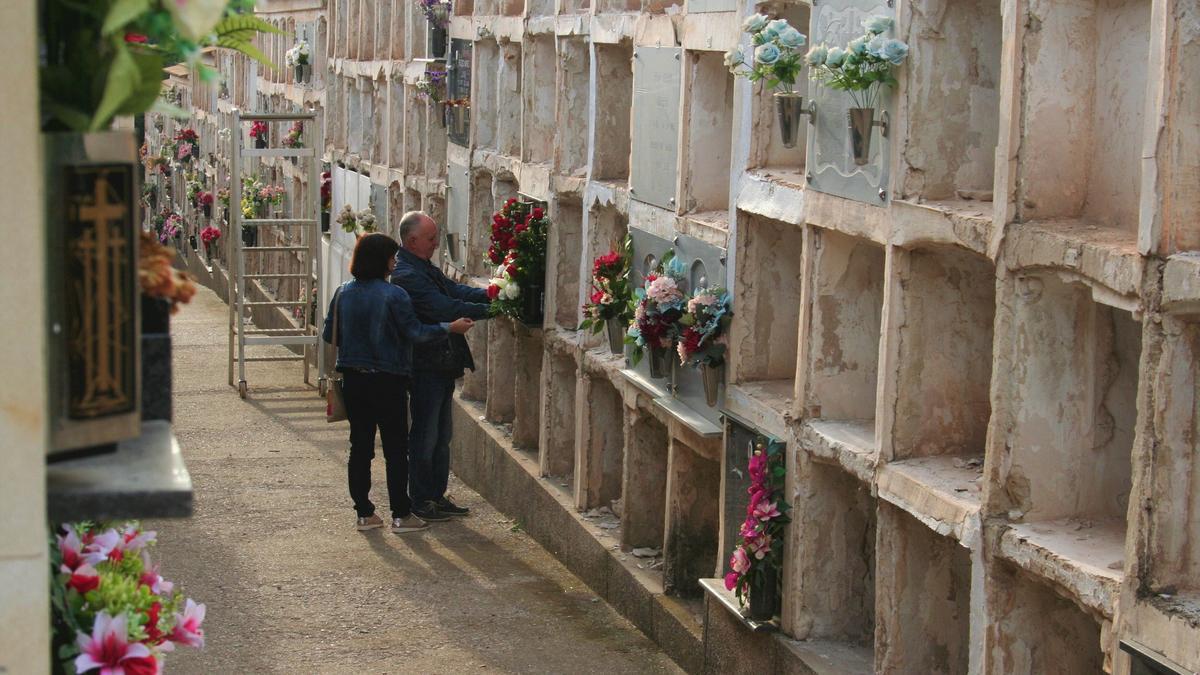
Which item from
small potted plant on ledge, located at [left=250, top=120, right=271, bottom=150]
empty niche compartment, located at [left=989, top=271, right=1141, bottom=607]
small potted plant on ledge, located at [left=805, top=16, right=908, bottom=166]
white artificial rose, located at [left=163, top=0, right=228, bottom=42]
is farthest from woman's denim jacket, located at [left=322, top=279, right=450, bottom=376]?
small potted plant on ledge, located at [left=250, top=120, right=271, bottom=150]

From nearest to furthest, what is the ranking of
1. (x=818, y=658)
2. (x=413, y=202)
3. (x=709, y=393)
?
1. (x=818, y=658)
2. (x=709, y=393)
3. (x=413, y=202)

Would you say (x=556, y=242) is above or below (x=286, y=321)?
above

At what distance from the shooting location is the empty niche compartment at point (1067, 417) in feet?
13.4

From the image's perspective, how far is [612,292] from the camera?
22.4 ft

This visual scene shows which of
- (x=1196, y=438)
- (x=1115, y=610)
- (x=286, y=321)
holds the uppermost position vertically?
(x=1196, y=438)

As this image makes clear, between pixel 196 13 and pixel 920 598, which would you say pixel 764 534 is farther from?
pixel 196 13

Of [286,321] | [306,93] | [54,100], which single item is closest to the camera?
[54,100]

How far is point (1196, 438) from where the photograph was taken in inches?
138

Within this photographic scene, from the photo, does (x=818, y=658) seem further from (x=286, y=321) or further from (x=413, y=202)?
(x=286, y=321)

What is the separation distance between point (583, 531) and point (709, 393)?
162 centimetres

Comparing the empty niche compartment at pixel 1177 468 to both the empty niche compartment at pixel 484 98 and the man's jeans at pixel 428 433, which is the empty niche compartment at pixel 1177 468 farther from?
the empty niche compartment at pixel 484 98

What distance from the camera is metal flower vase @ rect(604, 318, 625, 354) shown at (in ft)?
23.5

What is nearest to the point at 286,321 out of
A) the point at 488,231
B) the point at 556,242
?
the point at 488,231

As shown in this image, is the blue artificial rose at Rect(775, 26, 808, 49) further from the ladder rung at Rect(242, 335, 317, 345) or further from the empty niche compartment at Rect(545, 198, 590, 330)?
the ladder rung at Rect(242, 335, 317, 345)
